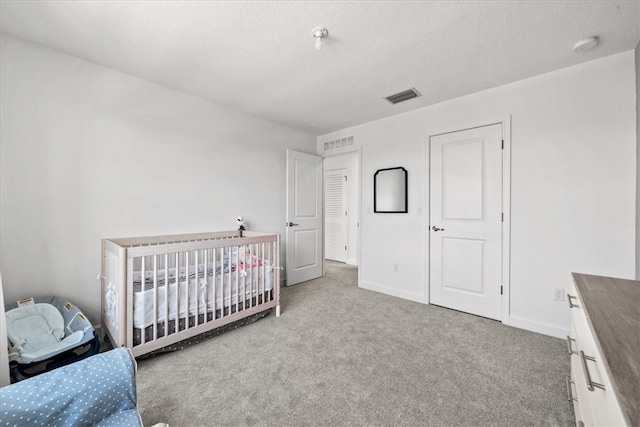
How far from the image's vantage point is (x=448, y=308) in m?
2.79

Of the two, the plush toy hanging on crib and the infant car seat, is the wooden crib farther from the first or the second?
the plush toy hanging on crib

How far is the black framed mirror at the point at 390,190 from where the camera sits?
312 centimetres

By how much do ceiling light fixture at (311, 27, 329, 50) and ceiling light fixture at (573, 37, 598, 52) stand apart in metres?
1.76

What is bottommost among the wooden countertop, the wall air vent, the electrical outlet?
the electrical outlet

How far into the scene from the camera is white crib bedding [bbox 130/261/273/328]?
5.86 ft

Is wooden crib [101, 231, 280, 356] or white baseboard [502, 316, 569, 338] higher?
wooden crib [101, 231, 280, 356]

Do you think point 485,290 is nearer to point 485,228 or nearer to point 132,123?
point 485,228

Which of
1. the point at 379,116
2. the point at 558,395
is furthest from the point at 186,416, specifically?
the point at 379,116

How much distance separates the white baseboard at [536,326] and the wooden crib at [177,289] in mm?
2206

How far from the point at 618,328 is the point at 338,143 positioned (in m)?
3.44

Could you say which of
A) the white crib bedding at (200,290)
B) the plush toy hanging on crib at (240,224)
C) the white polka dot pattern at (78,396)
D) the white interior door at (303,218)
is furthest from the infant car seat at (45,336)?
the white interior door at (303,218)

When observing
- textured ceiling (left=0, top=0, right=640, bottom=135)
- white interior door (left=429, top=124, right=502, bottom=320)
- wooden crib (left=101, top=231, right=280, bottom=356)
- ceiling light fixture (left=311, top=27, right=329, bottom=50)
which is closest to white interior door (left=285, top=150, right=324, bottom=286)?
wooden crib (left=101, top=231, right=280, bottom=356)

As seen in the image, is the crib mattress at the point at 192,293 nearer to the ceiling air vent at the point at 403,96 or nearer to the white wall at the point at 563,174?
the ceiling air vent at the point at 403,96

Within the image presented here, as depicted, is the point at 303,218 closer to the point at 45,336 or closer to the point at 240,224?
the point at 240,224
